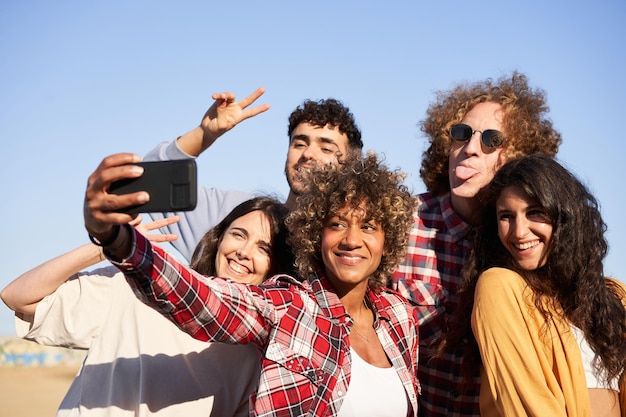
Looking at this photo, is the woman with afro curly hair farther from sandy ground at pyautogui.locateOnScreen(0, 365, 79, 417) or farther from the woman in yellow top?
sandy ground at pyautogui.locateOnScreen(0, 365, 79, 417)

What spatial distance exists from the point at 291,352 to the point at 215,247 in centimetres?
133

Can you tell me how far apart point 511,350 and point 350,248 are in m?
0.94

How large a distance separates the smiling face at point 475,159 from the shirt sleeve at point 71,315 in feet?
7.38

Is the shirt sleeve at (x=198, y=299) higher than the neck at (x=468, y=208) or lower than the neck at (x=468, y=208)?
lower

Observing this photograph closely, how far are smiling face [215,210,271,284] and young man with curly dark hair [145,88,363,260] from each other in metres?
0.72

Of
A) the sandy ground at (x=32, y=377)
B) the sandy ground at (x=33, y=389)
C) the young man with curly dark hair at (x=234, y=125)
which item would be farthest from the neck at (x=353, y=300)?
the sandy ground at (x=32, y=377)

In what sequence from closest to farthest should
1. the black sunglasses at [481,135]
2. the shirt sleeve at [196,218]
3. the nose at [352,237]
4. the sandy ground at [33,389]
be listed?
the nose at [352,237]
the black sunglasses at [481,135]
the shirt sleeve at [196,218]
the sandy ground at [33,389]

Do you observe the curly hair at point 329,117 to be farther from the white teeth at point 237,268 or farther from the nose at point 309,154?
the white teeth at point 237,268

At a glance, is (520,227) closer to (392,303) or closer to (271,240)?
(392,303)

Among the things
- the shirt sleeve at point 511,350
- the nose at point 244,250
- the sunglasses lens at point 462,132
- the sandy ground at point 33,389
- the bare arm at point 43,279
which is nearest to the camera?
the shirt sleeve at point 511,350

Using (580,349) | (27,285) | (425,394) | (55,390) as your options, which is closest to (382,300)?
(425,394)

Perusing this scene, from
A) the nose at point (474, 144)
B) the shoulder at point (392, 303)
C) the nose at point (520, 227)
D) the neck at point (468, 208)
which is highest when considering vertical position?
the nose at point (474, 144)

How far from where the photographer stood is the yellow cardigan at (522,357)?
3520mm

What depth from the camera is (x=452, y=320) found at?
4.35 meters
